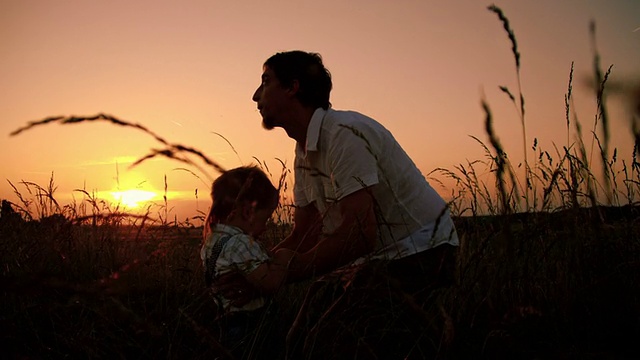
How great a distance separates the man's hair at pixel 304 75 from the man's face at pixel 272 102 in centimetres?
4

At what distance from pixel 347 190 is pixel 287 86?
111cm

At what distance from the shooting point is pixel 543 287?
207 cm

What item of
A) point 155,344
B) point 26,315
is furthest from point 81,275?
point 155,344

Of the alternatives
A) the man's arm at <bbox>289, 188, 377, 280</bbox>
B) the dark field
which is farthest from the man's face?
the man's arm at <bbox>289, 188, 377, 280</bbox>

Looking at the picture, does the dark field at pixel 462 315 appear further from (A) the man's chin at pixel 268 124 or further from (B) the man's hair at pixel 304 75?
(B) the man's hair at pixel 304 75

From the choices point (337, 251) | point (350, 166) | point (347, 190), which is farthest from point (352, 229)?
point (350, 166)

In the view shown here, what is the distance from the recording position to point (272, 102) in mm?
3088

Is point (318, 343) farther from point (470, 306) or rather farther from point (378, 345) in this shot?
point (470, 306)

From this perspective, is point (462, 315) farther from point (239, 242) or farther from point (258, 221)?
point (258, 221)

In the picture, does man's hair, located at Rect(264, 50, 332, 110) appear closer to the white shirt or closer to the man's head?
the man's head

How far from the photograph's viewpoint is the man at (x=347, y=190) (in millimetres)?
1932

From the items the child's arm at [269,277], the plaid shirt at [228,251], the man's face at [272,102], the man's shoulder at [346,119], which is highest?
the man's face at [272,102]

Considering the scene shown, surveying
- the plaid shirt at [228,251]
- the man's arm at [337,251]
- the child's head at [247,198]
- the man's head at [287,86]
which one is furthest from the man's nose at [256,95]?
the man's arm at [337,251]

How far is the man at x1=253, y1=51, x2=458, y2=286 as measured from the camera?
1932mm
